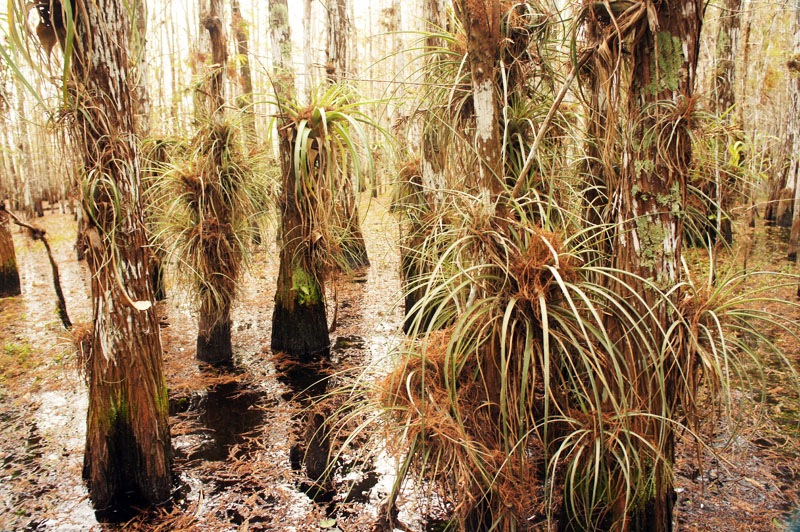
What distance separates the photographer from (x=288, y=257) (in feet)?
15.9

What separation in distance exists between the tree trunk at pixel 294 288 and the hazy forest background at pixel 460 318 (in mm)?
45

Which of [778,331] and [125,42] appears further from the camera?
[778,331]

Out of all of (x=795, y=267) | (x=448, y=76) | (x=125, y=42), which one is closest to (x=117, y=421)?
(x=125, y=42)

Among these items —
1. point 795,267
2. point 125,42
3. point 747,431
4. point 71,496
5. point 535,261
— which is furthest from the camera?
point 795,267

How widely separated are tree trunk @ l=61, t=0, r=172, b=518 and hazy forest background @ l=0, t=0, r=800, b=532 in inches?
0.5

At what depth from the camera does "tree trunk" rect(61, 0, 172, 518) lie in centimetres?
250

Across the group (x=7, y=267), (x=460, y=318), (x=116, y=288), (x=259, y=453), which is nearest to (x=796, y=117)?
(x=460, y=318)

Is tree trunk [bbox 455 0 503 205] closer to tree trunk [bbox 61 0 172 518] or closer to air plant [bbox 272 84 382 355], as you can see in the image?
air plant [bbox 272 84 382 355]

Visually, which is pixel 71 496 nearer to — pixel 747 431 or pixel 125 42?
pixel 125 42

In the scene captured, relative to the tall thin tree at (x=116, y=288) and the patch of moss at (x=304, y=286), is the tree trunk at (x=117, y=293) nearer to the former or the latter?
the tall thin tree at (x=116, y=288)

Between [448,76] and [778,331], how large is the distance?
15.1 ft

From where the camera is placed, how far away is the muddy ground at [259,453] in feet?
8.79

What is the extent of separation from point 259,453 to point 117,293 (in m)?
1.42

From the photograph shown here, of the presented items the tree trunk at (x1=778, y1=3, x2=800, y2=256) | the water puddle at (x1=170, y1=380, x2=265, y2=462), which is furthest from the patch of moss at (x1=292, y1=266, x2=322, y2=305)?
the tree trunk at (x1=778, y1=3, x2=800, y2=256)
